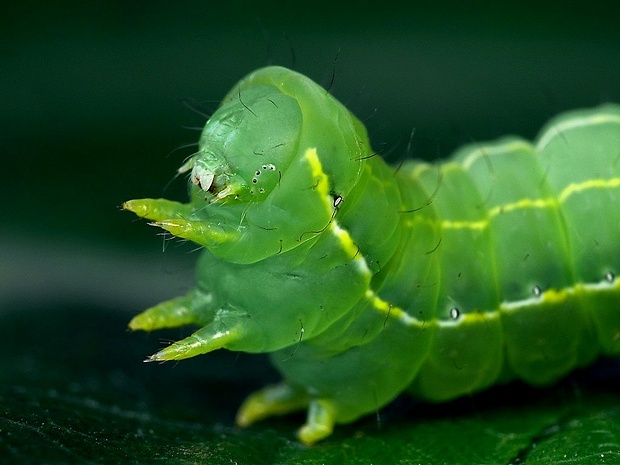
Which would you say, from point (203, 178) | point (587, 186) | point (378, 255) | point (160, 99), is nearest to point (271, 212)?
point (203, 178)

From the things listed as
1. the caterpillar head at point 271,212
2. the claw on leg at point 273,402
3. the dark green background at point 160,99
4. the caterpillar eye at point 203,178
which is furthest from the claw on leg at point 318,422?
the caterpillar eye at point 203,178

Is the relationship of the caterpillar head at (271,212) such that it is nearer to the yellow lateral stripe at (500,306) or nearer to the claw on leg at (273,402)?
the yellow lateral stripe at (500,306)

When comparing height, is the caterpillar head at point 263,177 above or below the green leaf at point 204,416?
above

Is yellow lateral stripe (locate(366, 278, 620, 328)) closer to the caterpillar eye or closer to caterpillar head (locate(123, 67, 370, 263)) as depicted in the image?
caterpillar head (locate(123, 67, 370, 263))

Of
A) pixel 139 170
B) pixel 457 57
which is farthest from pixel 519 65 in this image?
pixel 139 170

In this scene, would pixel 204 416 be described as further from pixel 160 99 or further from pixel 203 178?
pixel 160 99

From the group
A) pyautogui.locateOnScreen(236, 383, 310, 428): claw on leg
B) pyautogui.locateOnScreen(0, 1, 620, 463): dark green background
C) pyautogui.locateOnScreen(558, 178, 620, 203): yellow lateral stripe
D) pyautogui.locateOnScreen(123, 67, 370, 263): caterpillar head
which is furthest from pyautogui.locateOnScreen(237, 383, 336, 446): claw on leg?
pyautogui.locateOnScreen(558, 178, 620, 203): yellow lateral stripe

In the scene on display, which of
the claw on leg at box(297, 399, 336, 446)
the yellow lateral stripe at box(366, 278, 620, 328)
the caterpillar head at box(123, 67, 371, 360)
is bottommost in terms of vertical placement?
the claw on leg at box(297, 399, 336, 446)

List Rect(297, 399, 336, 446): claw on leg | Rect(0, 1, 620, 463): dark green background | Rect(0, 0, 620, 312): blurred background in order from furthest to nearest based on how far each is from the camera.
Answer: Rect(0, 0, 620, 312): blurred background, Rect(0, 1, 620, 463): dark green background, Rect(297, 399, 336, 446): claw on leg
